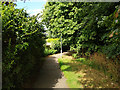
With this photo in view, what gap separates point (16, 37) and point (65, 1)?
29.2ft

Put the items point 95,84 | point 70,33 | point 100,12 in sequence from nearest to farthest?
point 95,84 < point 100,12 < point 70,33

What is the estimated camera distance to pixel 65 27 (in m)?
10.9

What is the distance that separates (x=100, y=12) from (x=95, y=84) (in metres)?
4.65

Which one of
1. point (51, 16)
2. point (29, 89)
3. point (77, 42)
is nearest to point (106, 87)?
point (29, 89)

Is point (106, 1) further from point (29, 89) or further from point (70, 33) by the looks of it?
point (29, 89)

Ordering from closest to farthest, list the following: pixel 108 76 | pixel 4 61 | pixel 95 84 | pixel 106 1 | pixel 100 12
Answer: pixel 4 61 → pixel 95 84 → pixel 108 76 → pixel 106 1 → pixel 100 12

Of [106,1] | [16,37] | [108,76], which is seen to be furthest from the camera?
[106,1]

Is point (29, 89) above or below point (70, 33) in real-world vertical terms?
below

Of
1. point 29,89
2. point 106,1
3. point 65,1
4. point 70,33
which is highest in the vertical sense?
point 65,1

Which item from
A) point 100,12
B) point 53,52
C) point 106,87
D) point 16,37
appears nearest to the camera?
point 16,37

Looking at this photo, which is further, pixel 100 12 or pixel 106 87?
pixel 100 12

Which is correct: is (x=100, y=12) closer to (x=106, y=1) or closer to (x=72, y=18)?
(x=106, y=1)

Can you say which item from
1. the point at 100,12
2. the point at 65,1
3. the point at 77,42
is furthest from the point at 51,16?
the point at 100,12

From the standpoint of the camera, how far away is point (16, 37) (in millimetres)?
3234
